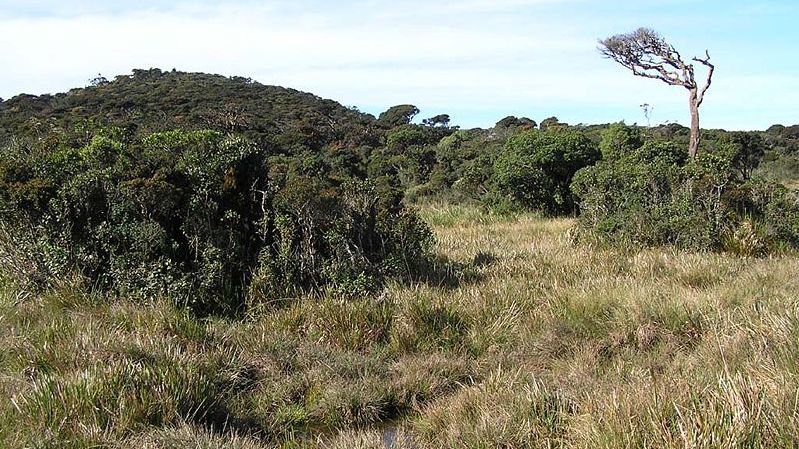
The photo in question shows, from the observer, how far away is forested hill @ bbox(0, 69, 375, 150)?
3947cm

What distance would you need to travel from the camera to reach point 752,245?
29.3 feet

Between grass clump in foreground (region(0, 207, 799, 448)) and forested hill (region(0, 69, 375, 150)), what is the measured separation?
2884cm

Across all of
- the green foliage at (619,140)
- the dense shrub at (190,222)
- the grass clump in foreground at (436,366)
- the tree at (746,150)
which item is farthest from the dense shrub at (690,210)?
the tree at (746,150)

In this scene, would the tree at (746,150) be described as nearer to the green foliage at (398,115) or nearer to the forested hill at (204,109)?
the forested hill at (204,109)

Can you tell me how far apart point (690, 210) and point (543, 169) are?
6.43m

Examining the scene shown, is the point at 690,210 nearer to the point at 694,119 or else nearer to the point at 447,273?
the point at 447,273

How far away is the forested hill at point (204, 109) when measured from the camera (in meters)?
39.5

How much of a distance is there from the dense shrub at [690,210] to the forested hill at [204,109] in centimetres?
2609

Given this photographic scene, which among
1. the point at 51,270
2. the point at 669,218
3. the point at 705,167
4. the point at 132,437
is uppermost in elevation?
the point at 705,167

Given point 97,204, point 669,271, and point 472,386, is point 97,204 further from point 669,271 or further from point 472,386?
point 669,271

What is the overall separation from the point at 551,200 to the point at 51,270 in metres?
11.3

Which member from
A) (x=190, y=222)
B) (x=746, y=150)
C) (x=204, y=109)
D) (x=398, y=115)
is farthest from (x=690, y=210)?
(x=398, y=115)

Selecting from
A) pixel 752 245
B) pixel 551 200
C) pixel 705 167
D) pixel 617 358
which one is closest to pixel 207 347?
A: pixel 617 358

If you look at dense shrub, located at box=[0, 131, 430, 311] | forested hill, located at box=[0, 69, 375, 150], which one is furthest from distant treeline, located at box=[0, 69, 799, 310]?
forested hill, located at box=[0, 69, 375, 150]
